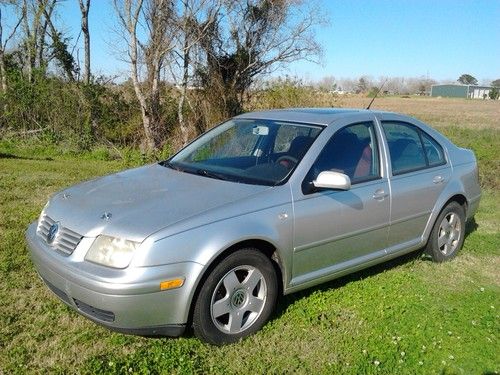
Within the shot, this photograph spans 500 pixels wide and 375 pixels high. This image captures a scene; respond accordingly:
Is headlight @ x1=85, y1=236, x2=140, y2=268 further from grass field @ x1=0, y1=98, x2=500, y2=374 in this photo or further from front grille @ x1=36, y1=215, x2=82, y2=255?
grass field @ x1=0, y1=98, x2=500, y2=374

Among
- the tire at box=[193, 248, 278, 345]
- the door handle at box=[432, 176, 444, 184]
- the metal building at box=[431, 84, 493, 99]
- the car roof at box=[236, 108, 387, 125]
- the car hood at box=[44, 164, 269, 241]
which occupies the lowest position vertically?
the metal building at box=[431, 84, 493, 99]

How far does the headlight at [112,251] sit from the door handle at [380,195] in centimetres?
218

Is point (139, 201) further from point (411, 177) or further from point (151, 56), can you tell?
point (151, 56)

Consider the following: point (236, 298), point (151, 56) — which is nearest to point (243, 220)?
point (236, 298)

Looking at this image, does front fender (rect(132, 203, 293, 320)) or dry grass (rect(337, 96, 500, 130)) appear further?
dry grass (rect(337, 96, 500, 130))

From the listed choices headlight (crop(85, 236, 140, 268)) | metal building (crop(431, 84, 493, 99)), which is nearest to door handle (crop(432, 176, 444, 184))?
headlight (crop(85, 236, 140, 268))

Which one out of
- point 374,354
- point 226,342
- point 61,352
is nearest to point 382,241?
point 374,354

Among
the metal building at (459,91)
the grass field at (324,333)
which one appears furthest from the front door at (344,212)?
the metal building at (459,91)

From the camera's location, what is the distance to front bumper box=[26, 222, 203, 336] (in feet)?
9.66

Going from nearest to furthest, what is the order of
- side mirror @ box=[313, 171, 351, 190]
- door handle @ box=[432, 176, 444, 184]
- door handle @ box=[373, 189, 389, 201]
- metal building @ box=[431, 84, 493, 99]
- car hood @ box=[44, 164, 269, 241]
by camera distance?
car hood @ box=[44, 164, 269, 241], side mirror @ box=[313, 171, 351, 190], door handle @ box=[373, 189, 389, 201], door handle @ box=[432, 176, 444, 184], metal building @ box=[431, 84, 493, 99]

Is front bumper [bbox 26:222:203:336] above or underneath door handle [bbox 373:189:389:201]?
underneath

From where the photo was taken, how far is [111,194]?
3625 mm

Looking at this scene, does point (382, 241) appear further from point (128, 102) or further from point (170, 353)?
point (128, 102)

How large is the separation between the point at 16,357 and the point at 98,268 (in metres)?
0.81
